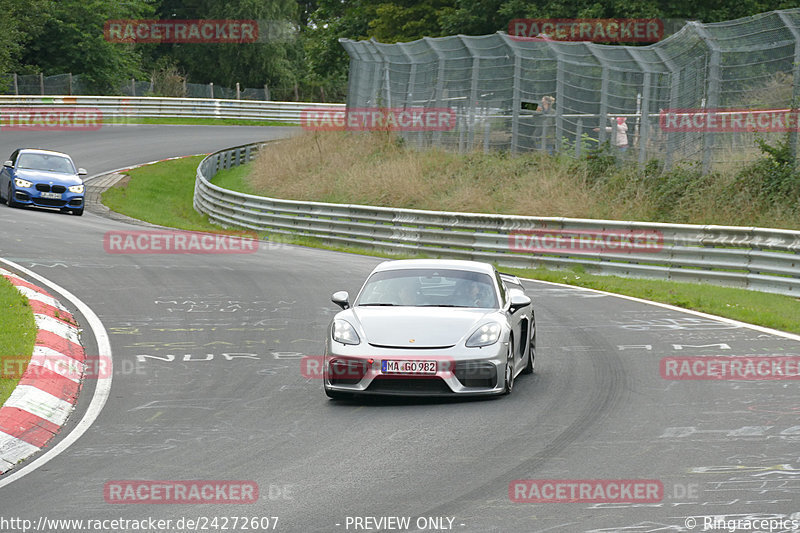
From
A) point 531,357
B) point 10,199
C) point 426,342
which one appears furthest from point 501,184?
point 426,342

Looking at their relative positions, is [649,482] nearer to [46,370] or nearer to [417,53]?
[46,370]

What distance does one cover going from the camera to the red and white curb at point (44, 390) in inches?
338

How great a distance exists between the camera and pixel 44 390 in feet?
33.3

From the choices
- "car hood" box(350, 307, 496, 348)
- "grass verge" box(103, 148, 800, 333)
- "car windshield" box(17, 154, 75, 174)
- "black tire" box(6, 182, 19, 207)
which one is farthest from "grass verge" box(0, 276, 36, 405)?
"car windshield" box(17, 154, 75, 174)

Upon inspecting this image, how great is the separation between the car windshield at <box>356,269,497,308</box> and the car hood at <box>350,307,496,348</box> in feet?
0.80

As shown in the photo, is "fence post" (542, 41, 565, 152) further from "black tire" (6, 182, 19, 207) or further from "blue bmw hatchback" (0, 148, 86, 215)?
"black tire" (6, 182, 19, 207)

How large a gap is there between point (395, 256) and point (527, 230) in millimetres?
3152

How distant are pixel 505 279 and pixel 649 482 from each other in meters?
6.29

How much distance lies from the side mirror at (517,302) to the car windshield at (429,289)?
0.18m

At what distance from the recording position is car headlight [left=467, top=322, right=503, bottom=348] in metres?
10.2

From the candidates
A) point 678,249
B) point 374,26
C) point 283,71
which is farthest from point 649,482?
point 283,71

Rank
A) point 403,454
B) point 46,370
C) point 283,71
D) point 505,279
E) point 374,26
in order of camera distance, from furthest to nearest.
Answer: point 283,71 → point 374,26 → point 505,279 → point 46,370 → point 403,454

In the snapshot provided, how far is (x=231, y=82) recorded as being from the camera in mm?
77812

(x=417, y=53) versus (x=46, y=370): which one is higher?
(x=417, y=53)
